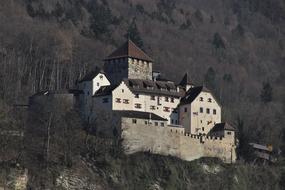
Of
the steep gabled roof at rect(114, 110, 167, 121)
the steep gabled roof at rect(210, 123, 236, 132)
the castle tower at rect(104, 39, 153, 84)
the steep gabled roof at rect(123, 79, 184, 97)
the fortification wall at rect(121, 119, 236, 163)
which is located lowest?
the fortification wall at rect(121, 119, 236, 163)

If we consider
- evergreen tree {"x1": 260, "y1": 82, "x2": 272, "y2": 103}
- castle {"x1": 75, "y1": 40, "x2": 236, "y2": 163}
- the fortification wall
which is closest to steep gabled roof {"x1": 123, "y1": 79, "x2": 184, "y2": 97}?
castle {"x1": 75, "y1": 40, "x2": 236, "y2": 163}

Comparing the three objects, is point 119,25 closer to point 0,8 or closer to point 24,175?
point 0,8

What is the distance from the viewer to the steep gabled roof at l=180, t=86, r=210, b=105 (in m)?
100

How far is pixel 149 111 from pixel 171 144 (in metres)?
4.79

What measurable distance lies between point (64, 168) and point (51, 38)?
42705 millimetres

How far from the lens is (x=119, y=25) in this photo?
6289 inches

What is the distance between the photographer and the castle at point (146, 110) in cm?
9306

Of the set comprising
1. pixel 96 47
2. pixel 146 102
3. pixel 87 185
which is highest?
pixel 96 47

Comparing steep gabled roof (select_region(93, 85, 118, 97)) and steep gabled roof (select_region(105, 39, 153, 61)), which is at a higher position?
steep gabled roof (select_region(105, 39, 153, 61))

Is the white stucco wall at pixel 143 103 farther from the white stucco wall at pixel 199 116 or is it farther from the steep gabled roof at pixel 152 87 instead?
the white stucco wall at pixel 199 116

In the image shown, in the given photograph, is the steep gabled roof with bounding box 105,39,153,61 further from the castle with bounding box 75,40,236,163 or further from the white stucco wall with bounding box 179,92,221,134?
the white stucco wall with bounding box 179,92,221,134

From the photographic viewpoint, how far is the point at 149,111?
98.3 metres

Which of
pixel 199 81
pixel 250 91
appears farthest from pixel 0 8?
pixel 250 91

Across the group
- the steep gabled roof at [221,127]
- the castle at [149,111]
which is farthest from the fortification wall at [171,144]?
the steep gabled roof at [221,127]
